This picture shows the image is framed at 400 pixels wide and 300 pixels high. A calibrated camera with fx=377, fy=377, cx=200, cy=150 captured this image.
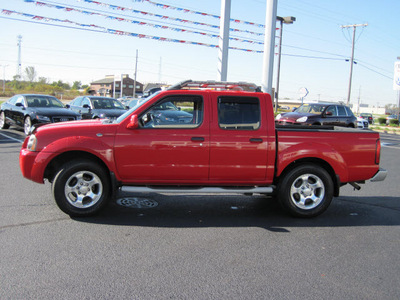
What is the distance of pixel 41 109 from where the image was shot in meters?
14.2

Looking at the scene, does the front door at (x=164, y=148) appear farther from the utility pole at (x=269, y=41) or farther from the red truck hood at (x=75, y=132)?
the utility pole at (x=269, y=41)

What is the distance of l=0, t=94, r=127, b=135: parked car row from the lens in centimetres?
1386

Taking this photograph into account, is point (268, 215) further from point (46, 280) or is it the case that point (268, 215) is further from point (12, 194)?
point (12, 194)

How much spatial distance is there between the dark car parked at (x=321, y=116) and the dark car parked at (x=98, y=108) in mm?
7350

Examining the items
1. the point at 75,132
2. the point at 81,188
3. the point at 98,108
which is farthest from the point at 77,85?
the point at 81,188

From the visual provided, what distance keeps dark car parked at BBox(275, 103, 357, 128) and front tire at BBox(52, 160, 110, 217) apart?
1324 cm

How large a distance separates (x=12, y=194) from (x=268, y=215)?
4257mm

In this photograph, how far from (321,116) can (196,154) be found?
45.0ft

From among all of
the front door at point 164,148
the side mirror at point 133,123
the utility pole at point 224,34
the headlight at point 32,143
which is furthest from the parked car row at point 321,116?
the headlight at point 32,143

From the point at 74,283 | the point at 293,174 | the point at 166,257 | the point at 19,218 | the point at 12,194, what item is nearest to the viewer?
the point at 74,283

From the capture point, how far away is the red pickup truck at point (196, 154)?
207 inches

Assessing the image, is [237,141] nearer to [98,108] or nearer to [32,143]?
[32,143]

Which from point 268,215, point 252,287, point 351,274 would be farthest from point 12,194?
point 351,274

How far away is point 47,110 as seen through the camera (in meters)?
14.1
